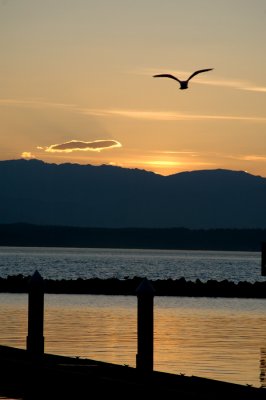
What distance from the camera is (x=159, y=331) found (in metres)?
44.1

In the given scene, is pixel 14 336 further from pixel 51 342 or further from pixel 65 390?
pixel 65 390

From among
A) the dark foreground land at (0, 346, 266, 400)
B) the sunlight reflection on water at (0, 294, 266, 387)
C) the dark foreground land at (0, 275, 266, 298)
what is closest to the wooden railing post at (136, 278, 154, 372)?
the dark foreground land at (0, 346, 266, 400)

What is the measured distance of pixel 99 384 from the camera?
23359mm

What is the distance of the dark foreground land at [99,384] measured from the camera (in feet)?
75.2

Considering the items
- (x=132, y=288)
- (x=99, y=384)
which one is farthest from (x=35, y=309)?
(x=132, y=288)

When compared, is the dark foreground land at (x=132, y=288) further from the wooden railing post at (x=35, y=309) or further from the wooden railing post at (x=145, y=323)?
the wooden railing post at (x=145, y=323)

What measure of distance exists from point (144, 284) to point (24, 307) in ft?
105

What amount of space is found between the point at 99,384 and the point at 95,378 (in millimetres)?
235

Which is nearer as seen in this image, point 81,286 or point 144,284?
point 144,284

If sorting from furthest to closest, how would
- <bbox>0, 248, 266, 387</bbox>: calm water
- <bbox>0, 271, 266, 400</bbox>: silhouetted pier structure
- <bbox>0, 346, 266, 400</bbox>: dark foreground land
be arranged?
1. <bbox>0, 248, 266, 387</bbox>: calm water
2. <bbox>0, 271, 266, 400</bbox>: silhouetted pier structure
3. <bbox>0, 346, 266, 400</bbox>: dark foreground land

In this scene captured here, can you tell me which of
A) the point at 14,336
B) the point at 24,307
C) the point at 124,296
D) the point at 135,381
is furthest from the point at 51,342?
the point at 124,296

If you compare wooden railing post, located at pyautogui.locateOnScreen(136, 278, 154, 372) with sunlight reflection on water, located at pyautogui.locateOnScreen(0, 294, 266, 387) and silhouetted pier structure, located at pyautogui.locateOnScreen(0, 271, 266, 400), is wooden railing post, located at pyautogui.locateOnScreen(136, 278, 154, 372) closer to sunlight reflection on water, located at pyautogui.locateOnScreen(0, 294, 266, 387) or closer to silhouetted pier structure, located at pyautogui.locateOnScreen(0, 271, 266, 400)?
silhouetted pier structure, located at pyautogui.locateOnScreen(0, 271, 266, 400)

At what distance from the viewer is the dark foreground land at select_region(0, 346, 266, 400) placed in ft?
75.2

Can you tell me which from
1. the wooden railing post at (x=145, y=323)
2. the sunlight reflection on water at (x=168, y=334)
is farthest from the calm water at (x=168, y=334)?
the wooden railing post at (x=145, y=323)
